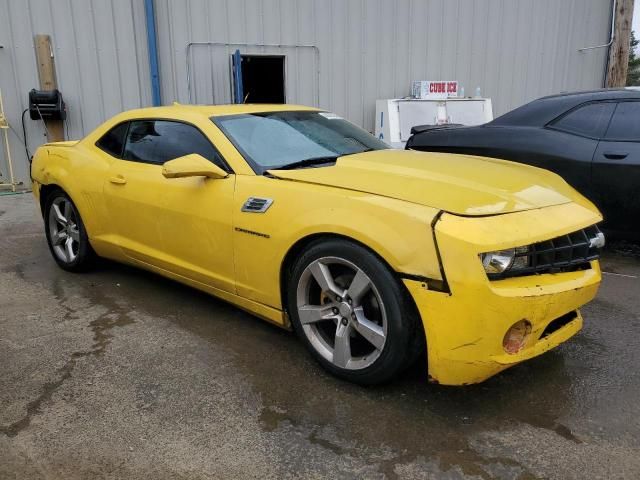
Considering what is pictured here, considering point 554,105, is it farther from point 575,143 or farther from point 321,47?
point 321,47

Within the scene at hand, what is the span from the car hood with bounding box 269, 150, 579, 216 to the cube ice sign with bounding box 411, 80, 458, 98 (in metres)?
7.21

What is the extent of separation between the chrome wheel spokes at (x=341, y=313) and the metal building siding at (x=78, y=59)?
22.8 feet

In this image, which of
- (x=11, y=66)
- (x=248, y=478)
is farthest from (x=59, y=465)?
(x=11, y=66)

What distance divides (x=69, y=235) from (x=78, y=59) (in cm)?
486

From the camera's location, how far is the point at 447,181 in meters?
2.77

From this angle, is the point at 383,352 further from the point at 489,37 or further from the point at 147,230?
the point at 489,37

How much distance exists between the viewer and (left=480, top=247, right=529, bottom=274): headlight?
7.58 feet

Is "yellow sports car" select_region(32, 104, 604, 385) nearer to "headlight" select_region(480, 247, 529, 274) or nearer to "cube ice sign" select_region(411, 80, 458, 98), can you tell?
"headlight" select_region(480, 247, 529, 274)

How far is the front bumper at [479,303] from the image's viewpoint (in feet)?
7.43

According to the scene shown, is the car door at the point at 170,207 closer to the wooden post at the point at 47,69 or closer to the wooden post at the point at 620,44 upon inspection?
the wooden post at the point at 47,69

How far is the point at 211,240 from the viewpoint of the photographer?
10.7ft

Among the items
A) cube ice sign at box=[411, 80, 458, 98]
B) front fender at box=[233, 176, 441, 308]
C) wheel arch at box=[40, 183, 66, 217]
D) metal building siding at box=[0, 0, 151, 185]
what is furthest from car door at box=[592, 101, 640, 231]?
metal building siding at box=[0, 0, 151, 185]

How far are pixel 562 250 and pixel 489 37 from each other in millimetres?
9527

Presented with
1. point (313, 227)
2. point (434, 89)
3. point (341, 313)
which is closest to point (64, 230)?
point (313, 227)
